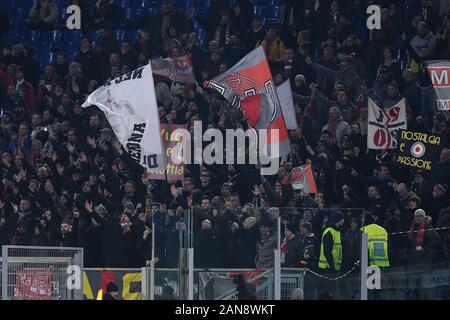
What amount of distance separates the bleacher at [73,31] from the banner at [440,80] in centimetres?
282

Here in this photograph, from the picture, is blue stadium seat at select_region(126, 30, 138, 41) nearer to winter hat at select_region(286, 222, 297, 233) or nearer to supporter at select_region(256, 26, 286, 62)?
supporter at select_region(256, 26, 286, 62)

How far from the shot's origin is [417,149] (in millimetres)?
18203

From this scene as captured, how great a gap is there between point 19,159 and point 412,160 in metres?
5.44

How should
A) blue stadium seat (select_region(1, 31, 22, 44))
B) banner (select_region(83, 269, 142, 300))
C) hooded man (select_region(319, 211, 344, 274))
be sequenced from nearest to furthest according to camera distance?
1. hooded man (select_region(319, 211, 344, 274))
2. banner (select_region(83, 269, 142, 300))
3. blue stadium seat (select_region(1, 31, 22, 44))

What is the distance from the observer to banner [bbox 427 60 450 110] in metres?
19.2

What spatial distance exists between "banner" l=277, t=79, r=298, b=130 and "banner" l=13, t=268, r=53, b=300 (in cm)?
596

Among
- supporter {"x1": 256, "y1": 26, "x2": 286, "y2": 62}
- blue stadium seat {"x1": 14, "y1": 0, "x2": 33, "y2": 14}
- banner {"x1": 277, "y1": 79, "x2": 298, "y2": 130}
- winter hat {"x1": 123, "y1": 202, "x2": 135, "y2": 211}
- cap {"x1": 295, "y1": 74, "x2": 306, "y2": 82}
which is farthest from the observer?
blue stadium seat {"x1": 14, "y1": 0, "x2": 33, "y2": 14}

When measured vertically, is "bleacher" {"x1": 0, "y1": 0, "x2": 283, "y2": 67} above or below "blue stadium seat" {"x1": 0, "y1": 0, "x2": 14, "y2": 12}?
below

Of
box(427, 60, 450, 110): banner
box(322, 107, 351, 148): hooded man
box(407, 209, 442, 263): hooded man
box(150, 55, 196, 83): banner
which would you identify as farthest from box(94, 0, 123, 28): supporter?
box(407, 209, 442, 263): hooded man

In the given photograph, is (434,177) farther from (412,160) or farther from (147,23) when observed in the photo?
(147,23)

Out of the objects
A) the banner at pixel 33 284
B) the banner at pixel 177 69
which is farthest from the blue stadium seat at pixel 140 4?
the banner at pixel 33 284

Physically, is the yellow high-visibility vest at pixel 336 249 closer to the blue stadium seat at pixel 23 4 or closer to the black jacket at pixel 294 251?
the black jacket at pixel 294 251

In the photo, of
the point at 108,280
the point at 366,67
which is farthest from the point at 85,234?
the point at 366,67

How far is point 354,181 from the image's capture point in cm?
1819
